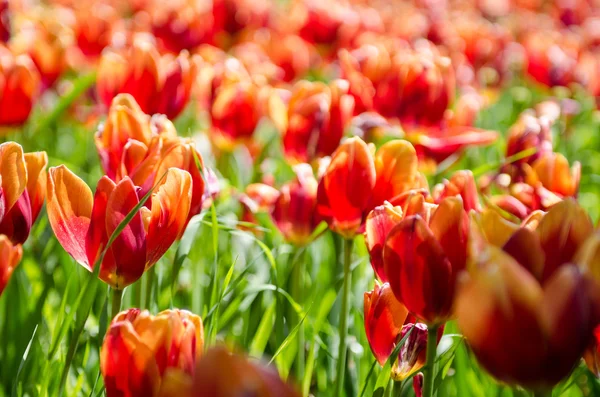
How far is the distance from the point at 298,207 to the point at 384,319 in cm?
44

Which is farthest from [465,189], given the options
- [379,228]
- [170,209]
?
[170,209]

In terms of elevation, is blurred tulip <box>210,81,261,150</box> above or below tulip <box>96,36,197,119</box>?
below

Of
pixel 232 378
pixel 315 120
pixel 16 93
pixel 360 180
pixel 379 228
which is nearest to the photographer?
pixel 232 378

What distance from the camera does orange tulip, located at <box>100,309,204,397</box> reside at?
0.81 meters

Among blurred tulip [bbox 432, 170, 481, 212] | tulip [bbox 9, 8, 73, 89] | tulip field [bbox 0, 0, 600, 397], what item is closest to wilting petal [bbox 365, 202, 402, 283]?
tulip field [bbox 0, 0, 600, 397]

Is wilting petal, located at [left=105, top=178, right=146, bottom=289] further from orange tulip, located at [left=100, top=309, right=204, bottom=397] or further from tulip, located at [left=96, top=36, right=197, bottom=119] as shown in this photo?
tulip, located at [left=96, top=36, right=197, bottom=119]

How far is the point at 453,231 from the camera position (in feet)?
2.98

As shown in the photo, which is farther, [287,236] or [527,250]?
[287,236]

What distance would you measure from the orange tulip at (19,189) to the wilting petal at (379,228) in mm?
408

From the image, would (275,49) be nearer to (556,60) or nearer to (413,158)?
(556,60)

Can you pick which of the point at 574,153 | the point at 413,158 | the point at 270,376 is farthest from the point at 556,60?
the point at 270,376

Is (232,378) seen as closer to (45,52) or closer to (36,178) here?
(36,178)

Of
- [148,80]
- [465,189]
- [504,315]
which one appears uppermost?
[504,315]

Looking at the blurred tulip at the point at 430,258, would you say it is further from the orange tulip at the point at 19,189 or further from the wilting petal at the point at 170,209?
the orange tulip at the point at 19,189
